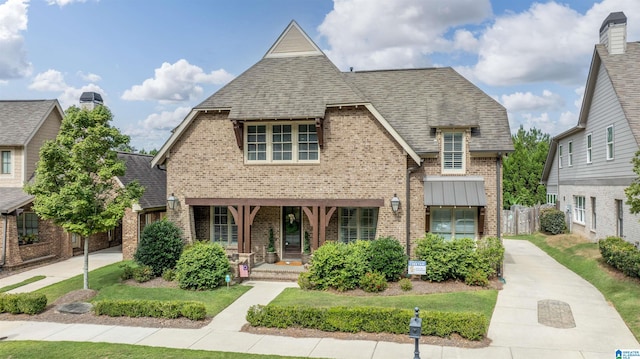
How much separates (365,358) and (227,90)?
1334cm

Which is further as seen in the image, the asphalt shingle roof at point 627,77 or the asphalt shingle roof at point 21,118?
the asphalt shingle roof at point 21,118

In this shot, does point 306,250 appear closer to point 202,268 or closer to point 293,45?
point 202,268

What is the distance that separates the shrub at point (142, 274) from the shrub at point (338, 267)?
21.1 feet

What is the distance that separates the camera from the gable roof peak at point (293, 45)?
64.2 ft

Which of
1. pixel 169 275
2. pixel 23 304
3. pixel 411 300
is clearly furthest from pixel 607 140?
pixel 23 304

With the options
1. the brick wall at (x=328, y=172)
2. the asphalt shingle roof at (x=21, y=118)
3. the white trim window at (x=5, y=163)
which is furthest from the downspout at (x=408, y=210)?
the white trim window at (x=5, y=163)

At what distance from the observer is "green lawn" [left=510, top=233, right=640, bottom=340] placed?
493 inches

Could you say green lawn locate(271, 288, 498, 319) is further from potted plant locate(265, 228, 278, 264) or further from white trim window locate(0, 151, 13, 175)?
white trim window locate(0, 151, 13, 175)

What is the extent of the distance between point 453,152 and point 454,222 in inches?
115

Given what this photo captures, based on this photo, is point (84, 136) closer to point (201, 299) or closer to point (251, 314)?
point (201, 299)

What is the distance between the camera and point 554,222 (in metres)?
26.9

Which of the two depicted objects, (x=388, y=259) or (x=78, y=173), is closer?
(x=78, y=173)

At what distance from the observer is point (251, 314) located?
1180cm

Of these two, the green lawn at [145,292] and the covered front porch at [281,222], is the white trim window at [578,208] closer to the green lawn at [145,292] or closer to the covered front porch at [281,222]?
the covered front porch at [281,222]
